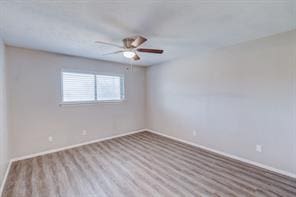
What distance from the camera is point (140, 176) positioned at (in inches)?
105

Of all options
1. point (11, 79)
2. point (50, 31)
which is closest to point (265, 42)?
point (50, 31)

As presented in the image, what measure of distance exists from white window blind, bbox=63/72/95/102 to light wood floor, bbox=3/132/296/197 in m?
1.40

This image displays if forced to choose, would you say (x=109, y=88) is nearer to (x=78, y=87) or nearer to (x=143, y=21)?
(x=78, y=87)

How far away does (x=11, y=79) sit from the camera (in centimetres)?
324

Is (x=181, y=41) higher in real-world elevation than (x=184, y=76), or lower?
higher

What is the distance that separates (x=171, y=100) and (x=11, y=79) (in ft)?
12.9

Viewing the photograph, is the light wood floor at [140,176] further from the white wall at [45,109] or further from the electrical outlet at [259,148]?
the white wall at [45,109]

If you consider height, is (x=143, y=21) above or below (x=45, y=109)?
above

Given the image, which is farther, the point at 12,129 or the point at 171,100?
the point at 171,100

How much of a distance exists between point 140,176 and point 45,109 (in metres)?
2.72

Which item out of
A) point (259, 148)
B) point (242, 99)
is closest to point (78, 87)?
point (242, 99)

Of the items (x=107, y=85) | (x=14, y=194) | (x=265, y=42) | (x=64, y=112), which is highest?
(x=265, y=42)

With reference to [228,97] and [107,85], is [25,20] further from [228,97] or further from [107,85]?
[228,97]

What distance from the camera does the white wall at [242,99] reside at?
2.63 m
